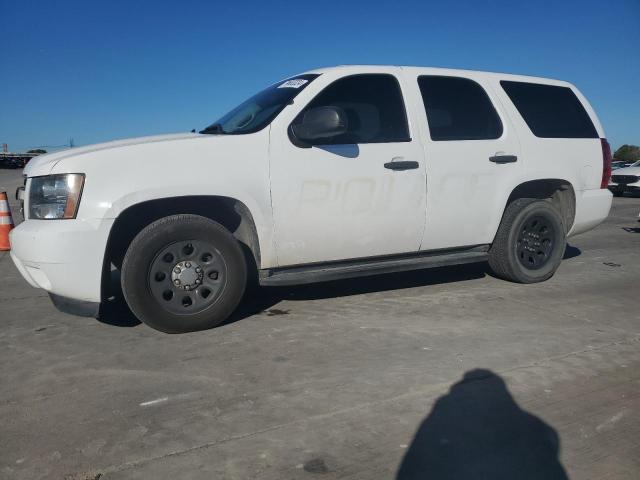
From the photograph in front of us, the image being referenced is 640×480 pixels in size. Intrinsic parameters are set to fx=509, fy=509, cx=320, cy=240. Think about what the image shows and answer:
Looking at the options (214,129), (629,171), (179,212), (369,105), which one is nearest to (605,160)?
(369,105)

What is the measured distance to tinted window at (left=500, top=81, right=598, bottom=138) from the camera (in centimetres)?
483

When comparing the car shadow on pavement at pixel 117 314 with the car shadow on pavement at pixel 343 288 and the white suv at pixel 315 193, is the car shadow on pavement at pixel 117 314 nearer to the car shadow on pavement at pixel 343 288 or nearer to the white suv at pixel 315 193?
the white suv at pixel 315 193

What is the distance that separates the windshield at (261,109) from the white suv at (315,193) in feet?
0.08

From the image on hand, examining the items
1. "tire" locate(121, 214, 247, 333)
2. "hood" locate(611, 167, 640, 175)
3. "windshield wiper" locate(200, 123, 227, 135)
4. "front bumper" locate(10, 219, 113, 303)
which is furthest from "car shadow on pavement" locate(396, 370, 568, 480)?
"hood" locate(611, 167, 640, 175)

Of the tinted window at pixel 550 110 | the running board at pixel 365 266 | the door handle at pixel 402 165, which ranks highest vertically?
the tinted window at pixel 550 110

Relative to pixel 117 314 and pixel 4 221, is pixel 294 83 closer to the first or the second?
pixel 117 314

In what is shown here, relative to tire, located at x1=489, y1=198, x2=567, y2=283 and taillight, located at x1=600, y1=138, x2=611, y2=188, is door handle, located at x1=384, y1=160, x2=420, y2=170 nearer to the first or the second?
tire, located at x1=489, y1=198, x2=567, y2=283

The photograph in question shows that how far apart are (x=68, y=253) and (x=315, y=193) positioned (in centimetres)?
171

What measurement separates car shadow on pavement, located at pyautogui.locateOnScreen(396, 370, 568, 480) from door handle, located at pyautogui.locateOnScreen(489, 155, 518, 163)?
2368 millimetres

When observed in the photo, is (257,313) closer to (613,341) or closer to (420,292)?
(420,292)

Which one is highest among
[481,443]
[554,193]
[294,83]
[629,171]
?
[294,83]

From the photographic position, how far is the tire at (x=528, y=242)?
4.75 m

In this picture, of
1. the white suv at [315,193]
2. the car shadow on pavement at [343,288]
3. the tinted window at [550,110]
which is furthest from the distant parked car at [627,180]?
the car shadow on pavement at [343,288]

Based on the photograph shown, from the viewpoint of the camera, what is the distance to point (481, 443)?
2.25 m
